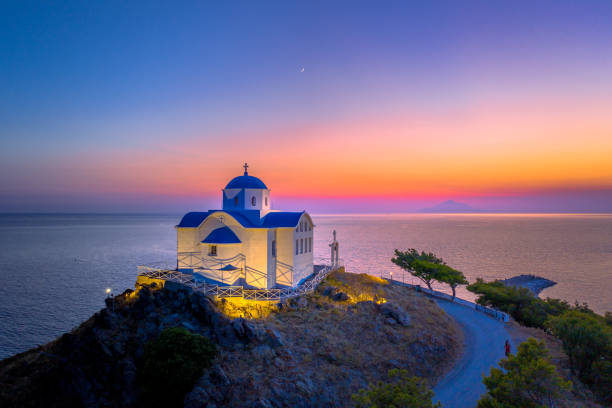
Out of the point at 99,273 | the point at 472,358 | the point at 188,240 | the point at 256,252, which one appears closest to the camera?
the point at 472,358

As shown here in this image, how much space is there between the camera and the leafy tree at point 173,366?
18688mm

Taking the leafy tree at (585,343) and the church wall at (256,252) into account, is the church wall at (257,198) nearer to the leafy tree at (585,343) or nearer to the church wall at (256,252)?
the church wall at (256,252)

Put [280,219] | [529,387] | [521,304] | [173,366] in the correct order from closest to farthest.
→ [529,387] → [173,366] → [280,219] → [521,304]

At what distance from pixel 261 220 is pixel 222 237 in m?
4.80

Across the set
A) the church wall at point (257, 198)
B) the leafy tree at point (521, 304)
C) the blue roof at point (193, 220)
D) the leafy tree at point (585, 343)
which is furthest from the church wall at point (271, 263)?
the leafy tree at point (521, 304)

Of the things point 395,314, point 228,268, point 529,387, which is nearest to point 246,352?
point 228,268

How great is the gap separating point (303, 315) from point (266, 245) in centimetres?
843

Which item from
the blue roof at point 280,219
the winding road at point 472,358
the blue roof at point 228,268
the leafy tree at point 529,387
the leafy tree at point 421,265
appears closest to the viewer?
the leafy tree at point 529,387

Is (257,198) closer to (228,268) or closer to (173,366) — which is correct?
(228,268)

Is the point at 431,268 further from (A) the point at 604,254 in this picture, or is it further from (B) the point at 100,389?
(A) the point at 604,254

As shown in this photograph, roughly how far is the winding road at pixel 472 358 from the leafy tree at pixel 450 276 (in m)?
5.37

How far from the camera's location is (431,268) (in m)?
44.7

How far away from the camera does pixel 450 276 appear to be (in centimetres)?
4284

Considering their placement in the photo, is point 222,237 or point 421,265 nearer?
point 222,237
